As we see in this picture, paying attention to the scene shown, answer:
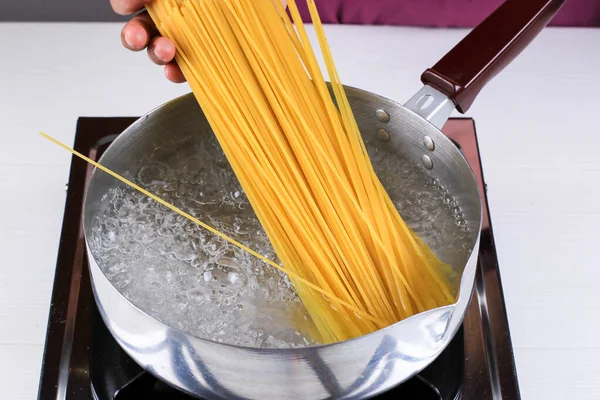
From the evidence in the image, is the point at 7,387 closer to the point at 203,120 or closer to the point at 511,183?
the point at 203,120

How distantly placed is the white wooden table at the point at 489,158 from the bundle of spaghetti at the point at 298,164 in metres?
0.26

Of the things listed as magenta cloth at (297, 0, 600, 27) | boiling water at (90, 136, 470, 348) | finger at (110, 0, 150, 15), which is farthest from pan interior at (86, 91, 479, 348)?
magenta cloth at (297, 0, 600, 27)

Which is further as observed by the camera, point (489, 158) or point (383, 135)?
point (489, 158)

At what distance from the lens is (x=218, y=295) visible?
2.42ft

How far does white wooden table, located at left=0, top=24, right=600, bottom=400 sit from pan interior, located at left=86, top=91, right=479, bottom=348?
180 mm

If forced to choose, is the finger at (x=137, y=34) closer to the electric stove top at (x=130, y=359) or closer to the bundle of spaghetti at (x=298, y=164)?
the bundle of spaghetti at (x=298, y=164)

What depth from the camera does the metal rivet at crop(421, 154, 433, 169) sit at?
83 cm

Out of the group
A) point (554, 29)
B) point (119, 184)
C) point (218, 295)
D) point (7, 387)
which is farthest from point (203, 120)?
point (554, 29)

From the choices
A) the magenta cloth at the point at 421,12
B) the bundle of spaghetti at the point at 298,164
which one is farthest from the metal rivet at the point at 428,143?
the magenta cloth at the point at 421,12

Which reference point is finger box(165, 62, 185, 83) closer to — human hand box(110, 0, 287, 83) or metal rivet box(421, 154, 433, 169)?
human hand box(110, 0, 287, 83)

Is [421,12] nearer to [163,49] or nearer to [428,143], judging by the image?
[428,143]

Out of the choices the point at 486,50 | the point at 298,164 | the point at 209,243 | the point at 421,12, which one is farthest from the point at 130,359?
the point at 421,12

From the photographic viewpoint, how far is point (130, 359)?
2.53 ft

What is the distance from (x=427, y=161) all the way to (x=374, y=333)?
0.99 ft
